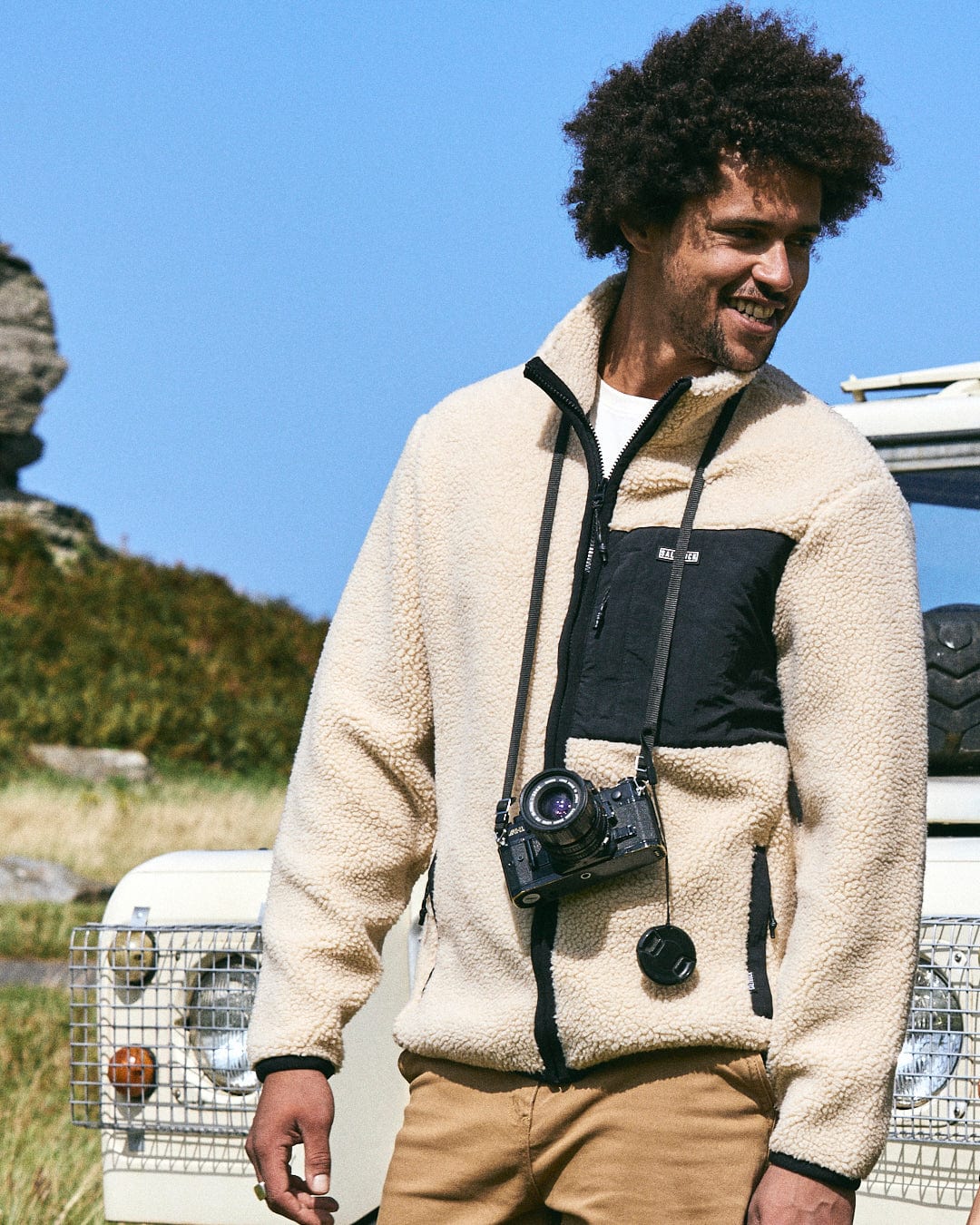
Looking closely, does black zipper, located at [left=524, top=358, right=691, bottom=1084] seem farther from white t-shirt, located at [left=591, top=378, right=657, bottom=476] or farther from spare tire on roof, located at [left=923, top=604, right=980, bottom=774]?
spare tire on roof, located at [left=923, top=604, right=980, bottom=774]

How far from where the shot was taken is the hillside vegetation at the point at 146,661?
58.3 ft

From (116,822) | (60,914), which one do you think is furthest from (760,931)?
(116,822)

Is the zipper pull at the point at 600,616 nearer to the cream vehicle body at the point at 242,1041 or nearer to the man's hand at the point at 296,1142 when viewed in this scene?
the man's hand at the point at 296,1142

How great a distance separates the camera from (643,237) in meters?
2.36

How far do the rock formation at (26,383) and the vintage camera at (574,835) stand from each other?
77.7 ft

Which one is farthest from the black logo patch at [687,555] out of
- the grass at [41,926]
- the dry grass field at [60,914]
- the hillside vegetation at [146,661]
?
the hillside vegetation at [146,661]

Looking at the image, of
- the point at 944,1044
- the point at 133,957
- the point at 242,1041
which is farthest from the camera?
the point at 133,957

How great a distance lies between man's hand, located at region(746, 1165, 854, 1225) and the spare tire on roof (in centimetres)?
156

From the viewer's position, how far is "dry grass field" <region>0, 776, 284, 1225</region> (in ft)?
14.6

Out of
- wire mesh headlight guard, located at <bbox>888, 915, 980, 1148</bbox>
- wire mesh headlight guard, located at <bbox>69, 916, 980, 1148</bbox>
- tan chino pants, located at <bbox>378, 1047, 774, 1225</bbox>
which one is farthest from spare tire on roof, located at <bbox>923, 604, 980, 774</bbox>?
tan chino pants, located at <bbox>378, 1047, 774, 1225</bbox>

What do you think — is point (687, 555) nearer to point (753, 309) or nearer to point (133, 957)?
point (753, 309)

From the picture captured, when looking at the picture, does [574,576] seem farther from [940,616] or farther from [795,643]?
[940,616]

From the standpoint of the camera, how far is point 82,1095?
3188mm

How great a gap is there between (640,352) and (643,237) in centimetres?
16
